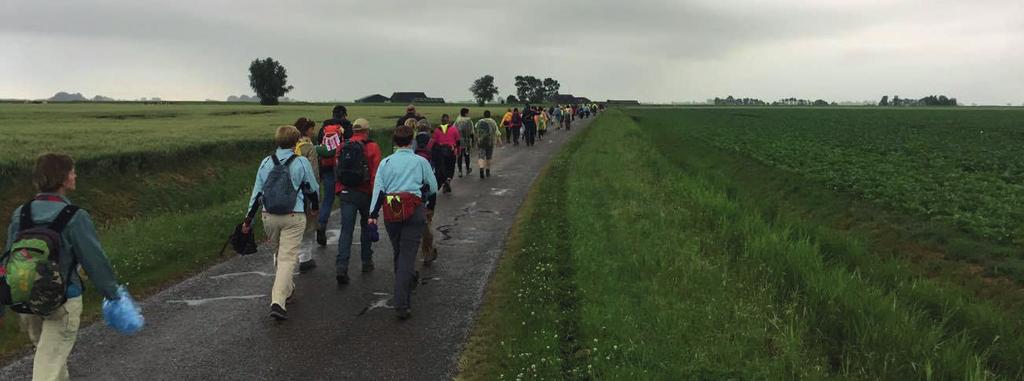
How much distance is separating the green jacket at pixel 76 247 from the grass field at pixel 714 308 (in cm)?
269

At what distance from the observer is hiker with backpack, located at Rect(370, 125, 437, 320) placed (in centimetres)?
653

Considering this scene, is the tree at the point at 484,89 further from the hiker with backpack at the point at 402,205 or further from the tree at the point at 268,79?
the hiker with backpack at the point at 402,205

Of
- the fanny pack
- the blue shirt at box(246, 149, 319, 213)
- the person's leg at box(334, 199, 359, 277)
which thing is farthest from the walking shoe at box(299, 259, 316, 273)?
the fanny pack

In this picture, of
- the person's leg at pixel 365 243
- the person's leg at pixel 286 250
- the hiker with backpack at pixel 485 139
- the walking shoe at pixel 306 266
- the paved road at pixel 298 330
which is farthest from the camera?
the hiker with backpack at pixel 485 139

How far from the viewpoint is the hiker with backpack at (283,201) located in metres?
6.29

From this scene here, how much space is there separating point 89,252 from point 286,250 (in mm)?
2691

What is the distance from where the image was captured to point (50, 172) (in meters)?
3.77

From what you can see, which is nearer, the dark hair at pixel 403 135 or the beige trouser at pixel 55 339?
the beige trouser at pixel 55 339

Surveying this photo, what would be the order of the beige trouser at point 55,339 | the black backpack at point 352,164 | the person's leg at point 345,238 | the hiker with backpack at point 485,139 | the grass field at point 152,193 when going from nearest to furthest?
the beige trouser at point 55,339 → the black backpack at point 352,164 → the person's leg at point 345,238 → the grass field at point 152,193 → the hiker with backpack at point 485,139

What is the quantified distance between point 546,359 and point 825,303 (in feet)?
12.2

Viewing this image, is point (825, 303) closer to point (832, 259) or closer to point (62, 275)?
point (832, 259)

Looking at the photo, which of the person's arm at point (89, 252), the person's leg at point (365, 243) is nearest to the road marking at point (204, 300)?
the person's leg at point (365, 243)

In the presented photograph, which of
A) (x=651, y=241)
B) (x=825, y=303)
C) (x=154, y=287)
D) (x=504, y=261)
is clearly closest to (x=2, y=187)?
(x=154, y=287)

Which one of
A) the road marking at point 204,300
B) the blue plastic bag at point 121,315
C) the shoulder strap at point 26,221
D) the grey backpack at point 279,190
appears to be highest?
the shoulder strap at point 26,221
